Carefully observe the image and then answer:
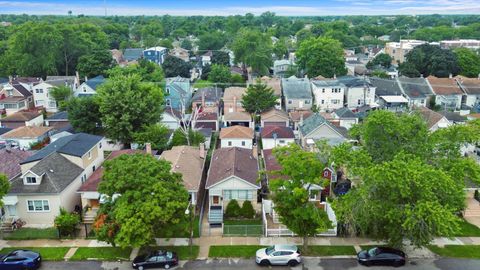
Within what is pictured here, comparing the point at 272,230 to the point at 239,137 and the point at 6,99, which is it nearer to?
the point at 239,137

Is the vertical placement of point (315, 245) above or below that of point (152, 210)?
below

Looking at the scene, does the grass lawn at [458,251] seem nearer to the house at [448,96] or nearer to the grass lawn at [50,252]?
the grass lawn at [50,252]

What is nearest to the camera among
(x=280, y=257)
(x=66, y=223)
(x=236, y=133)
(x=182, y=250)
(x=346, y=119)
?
(x=280, y=257)

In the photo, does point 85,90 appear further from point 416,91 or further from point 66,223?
point 416,91

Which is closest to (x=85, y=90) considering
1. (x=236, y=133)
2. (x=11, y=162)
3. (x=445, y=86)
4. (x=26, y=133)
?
(x=26, y=133)

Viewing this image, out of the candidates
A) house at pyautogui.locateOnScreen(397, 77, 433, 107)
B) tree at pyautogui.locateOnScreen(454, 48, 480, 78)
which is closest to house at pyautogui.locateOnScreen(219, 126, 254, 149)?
house at pyautogui.locateOnScreen(397, 77, 433, 107)

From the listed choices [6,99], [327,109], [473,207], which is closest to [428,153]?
[473,207]
